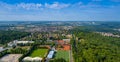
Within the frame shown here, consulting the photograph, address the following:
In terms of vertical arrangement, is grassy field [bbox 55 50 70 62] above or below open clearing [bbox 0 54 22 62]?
below

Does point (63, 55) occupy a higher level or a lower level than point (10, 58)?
lower

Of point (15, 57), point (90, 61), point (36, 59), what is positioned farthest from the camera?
point (15, 57)

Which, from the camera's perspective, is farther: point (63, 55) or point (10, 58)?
point (63, 55)

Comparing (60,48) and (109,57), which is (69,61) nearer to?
(109,57)

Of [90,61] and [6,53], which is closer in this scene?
[90,61]

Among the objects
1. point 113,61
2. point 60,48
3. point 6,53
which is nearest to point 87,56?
point 113,61

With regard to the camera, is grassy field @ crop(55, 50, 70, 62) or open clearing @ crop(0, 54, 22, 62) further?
grassy field @ crop(55, 50, 70, 62)

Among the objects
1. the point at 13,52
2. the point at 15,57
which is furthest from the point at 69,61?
the point at 13,52

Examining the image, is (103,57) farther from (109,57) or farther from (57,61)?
(57,61)

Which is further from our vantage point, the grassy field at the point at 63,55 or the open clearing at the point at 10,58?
the grassy field at the point at 63,55

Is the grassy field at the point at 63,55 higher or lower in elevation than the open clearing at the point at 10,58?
lower

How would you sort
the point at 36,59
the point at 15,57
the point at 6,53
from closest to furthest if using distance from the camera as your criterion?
the point at 36,59 → the point at 15,57 → the point at 6,53
